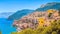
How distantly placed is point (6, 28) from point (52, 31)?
2.83 metres

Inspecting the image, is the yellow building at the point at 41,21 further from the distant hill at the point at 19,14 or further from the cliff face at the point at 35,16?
the distant hill at the point at 19,14

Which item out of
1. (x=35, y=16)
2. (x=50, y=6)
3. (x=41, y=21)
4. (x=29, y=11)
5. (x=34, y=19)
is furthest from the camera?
(x=29, y=11)

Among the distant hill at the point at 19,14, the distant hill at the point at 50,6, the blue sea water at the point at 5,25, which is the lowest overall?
the blue sea water at the point at 5,25

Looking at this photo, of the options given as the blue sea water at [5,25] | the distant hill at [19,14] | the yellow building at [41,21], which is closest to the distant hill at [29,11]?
the distant hill at [19,14]

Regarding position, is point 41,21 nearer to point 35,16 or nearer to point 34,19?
point 34,19

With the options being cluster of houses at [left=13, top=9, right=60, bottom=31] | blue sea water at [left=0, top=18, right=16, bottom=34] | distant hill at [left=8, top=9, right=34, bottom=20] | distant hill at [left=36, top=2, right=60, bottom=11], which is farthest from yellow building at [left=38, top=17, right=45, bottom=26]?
blue sea water at [left=0, top=18, right=16, bottom=34]

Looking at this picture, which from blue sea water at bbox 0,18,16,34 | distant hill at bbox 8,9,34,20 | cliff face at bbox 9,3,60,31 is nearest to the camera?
cliff face at bbox 9,3,60,31

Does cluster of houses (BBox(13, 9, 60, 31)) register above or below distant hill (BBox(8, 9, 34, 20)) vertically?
below

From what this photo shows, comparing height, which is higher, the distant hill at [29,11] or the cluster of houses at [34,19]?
the distant hill at [29,11]

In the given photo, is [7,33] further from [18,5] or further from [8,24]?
Answer: [18,5]

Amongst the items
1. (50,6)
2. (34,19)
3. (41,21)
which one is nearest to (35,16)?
(34,19)

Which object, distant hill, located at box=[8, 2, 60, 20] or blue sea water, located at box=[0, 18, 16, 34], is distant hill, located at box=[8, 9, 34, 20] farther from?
blue sea water, located at box=[0, 18, 16, 34]

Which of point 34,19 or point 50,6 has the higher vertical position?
point 50,6

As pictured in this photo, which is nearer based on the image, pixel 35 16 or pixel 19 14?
pixel 35 16
